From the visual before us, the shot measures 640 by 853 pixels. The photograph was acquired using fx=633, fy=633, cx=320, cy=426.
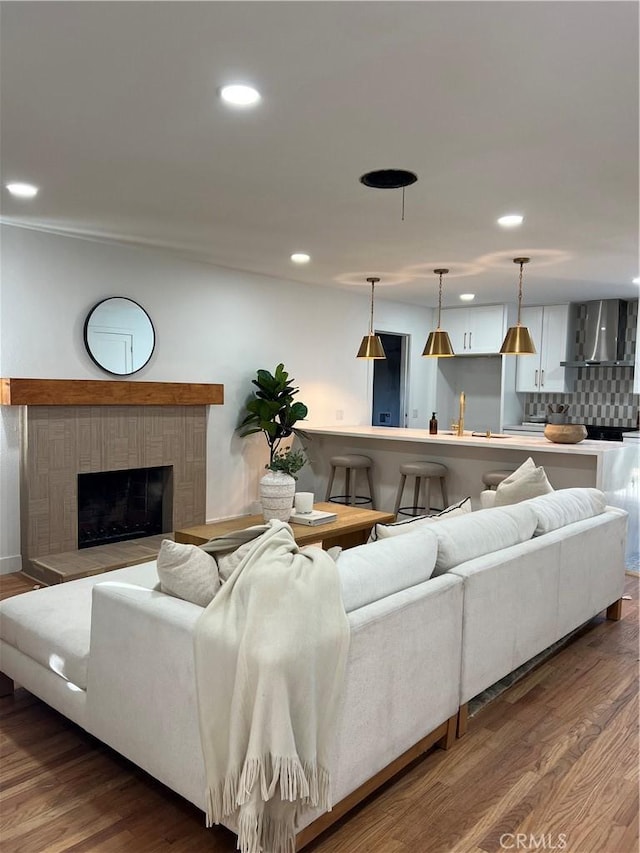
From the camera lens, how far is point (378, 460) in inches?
248

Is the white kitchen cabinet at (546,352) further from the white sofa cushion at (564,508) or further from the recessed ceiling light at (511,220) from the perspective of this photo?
the white sofa cushion at (564,508)

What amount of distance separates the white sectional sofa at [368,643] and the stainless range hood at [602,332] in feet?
15.1

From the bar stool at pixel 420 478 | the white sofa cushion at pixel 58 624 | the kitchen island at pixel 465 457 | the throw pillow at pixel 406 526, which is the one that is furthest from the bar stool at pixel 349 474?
the white sofa cushion at pixel 58 624

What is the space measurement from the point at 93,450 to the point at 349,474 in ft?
8.40

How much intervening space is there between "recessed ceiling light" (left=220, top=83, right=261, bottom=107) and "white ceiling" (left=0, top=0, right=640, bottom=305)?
40 millimetres

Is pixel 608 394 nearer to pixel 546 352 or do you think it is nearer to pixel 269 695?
pixel 546 352

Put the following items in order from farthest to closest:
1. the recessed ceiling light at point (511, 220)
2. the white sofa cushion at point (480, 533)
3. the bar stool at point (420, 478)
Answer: the bar stool at point (420, 478) < the recessed ceiling light at point (511, 220) < the white sofa cushion at point (480, 533)

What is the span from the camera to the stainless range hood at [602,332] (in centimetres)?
706

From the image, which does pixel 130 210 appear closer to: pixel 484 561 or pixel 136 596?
pixel 136 596

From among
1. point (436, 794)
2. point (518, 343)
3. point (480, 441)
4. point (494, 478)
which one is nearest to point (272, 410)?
point (480, 441)

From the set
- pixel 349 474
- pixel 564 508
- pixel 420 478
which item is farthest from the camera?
pixel 349 474

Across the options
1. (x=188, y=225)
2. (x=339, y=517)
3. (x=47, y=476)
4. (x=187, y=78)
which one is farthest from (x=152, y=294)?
(x=187, y=78)

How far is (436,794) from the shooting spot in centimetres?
216

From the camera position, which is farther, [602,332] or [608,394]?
[608,394]
